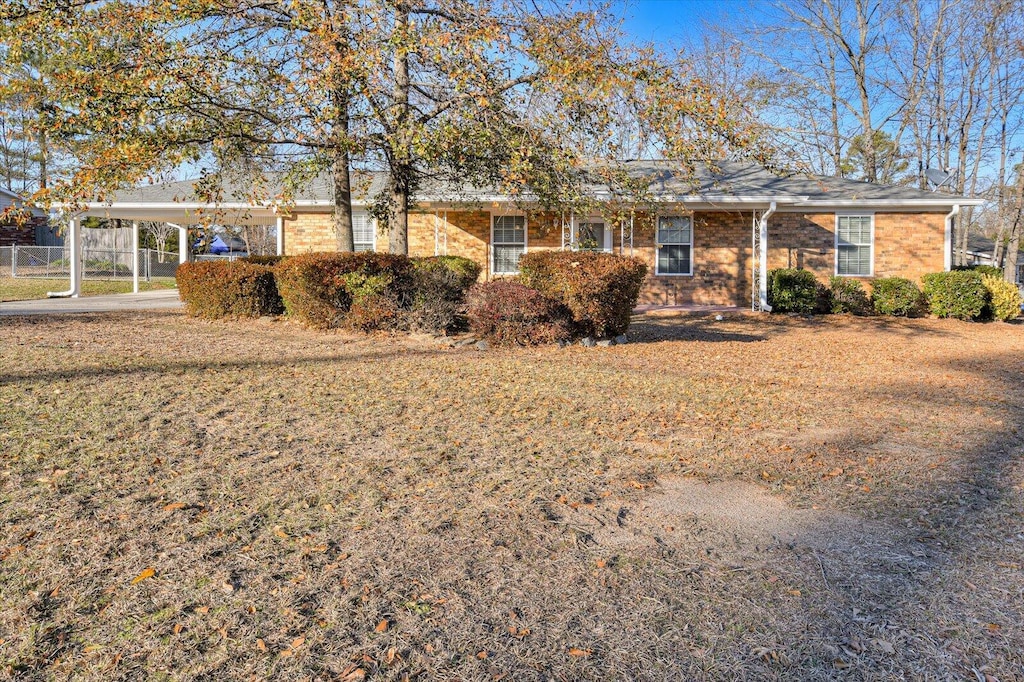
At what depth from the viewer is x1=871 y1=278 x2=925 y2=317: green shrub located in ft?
54.7

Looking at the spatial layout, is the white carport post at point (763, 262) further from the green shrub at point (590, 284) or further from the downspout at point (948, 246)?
the green shrub at point (590, 284)

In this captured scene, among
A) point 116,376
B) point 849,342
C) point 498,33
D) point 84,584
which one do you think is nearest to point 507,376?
point 116,376

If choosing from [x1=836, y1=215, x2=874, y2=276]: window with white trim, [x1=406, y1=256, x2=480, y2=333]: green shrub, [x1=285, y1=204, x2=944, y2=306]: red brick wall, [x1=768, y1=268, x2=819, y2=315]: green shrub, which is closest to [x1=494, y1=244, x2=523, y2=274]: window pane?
[x1=285, y1=204, x2=944, y2=306]: red brick wall

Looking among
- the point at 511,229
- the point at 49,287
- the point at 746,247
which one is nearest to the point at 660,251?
the point at 746,247

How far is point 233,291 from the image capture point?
40.2 ft

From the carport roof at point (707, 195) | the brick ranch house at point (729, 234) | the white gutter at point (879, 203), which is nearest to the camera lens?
the carport roof at point (707, 195)

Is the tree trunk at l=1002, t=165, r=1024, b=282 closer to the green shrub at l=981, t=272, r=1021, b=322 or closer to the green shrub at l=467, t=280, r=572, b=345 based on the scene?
the green shrub at l=981, t=272, r=1021, b=322

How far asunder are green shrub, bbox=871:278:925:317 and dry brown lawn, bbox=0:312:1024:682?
375 inches

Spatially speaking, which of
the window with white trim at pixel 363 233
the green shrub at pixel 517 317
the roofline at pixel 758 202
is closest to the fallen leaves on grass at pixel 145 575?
the green shrub at pixel 517 317

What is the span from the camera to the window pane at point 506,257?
18672 mm

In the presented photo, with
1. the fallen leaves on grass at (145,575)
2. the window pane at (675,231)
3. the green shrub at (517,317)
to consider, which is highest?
the window pane at (675,231)

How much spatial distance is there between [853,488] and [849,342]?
8474 millimetres

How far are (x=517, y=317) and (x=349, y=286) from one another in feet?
8.54

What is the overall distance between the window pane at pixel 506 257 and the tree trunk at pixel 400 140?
4.41 meters
